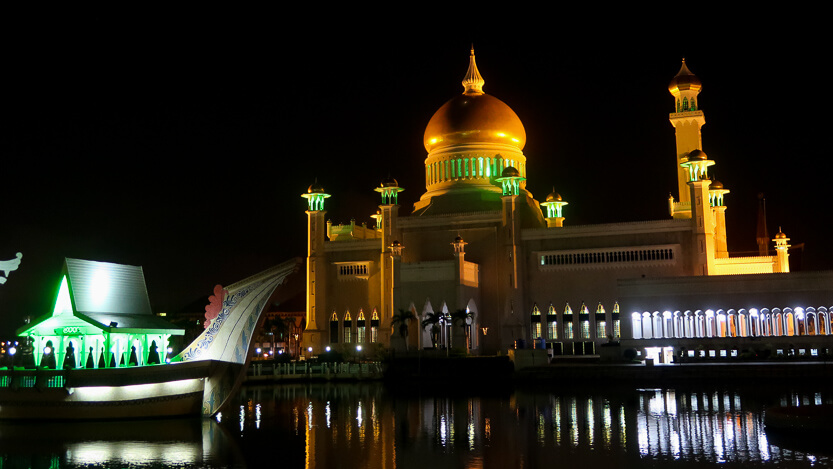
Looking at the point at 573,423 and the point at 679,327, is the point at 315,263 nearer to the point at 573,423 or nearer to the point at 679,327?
the point at 679,327

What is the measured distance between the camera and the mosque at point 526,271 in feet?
159

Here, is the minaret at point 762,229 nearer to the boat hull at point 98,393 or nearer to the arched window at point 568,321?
the arched window at point 568,321

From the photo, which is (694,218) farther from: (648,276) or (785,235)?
(785,235)

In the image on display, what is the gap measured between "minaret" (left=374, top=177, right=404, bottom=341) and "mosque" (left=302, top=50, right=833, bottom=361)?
0.31ft

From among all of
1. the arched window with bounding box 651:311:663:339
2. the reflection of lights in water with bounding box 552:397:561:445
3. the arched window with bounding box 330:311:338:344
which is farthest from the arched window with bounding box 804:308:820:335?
the arched window with bounding box 330:311:338:344

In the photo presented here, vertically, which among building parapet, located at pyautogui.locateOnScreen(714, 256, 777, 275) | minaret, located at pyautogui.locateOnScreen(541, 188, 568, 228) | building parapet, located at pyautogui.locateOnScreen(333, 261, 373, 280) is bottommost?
building parapet, located at pyautogui.locateOnScreen(714, 256, 777, 275)

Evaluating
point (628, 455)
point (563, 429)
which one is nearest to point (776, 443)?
point (628, 455)

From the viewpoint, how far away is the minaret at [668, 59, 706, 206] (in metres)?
55.9

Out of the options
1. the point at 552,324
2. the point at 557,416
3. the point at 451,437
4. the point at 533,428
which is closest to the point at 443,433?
the point at 451,437

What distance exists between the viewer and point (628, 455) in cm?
Result: 1842

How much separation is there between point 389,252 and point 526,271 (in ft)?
27.9

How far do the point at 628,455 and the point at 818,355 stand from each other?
30769mm

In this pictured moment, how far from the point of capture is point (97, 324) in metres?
25.1

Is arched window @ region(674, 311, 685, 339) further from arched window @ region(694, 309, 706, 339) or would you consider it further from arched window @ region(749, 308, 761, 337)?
arched window @ region(749, 308, 761, 337)
